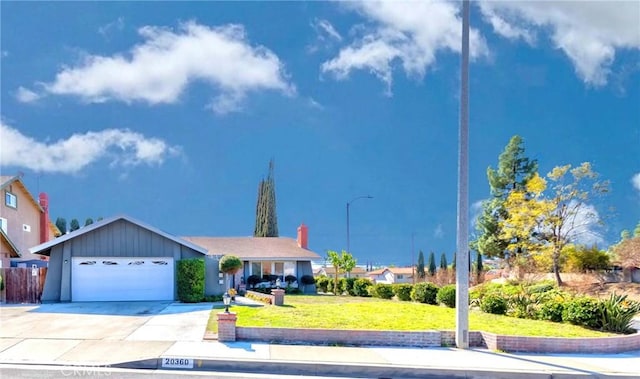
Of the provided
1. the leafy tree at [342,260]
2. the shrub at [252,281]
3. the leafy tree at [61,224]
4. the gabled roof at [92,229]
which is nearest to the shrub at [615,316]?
the gabled roof at [92,229]

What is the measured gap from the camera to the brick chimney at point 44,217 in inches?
1421

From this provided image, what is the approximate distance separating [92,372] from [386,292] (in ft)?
63.3

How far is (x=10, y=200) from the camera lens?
30.6 meters

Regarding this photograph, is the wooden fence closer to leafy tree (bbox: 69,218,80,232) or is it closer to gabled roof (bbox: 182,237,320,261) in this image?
gabled roof (bbox: 182,237,320,261)

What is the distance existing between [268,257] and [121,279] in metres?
11.0

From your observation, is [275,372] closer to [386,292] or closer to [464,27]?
[464,27]

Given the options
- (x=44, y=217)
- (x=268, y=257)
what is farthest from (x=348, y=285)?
(x=44, y=217)

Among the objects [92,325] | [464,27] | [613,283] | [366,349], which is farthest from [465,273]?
[613,283]

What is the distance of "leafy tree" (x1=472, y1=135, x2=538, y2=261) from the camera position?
133 feet

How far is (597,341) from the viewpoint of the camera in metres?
12.1

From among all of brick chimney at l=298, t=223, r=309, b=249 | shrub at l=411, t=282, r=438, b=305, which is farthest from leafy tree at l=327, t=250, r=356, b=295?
shrub at l=411, t=282, r=438, b=305

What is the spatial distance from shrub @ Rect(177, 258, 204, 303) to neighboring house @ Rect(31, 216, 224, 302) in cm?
62

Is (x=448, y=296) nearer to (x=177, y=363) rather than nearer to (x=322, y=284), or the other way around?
(x=177, y=363)

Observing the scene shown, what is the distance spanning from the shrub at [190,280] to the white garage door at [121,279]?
68cm
